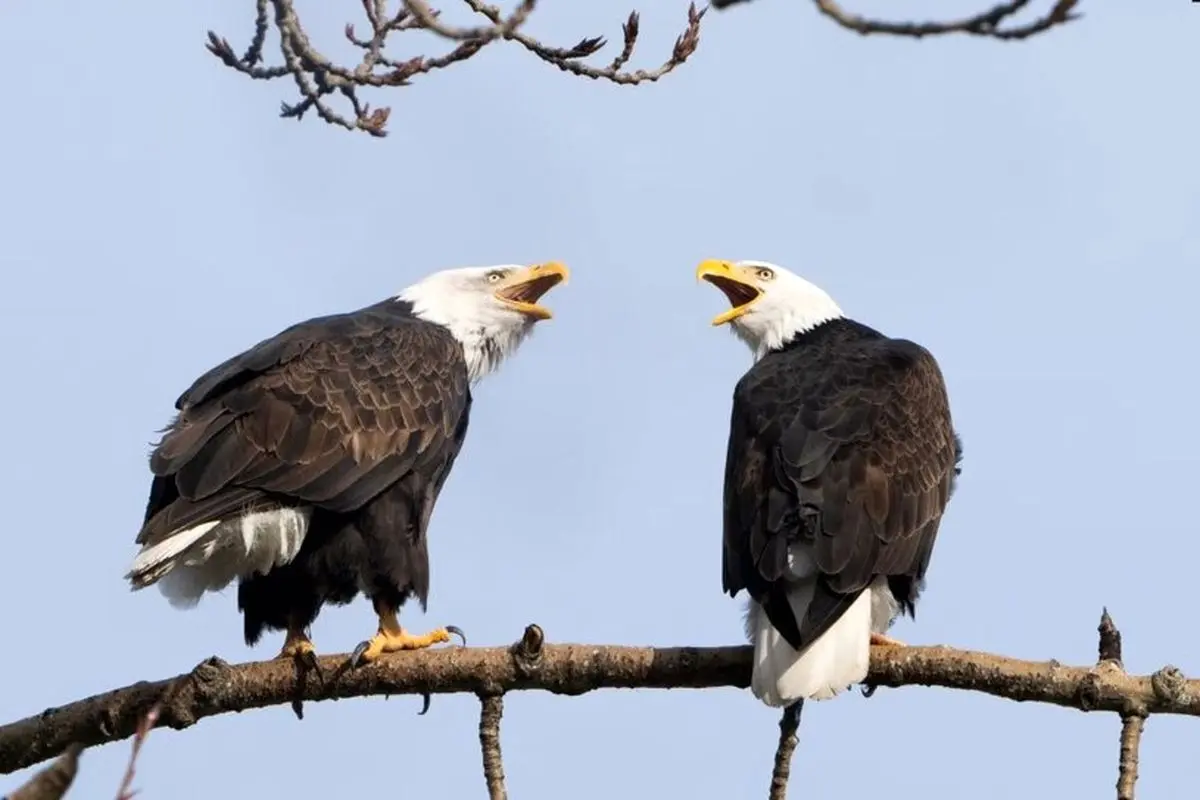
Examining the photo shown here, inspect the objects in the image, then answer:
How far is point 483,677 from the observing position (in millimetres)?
5648

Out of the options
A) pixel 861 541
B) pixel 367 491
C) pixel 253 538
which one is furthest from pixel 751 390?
pixel 253 538

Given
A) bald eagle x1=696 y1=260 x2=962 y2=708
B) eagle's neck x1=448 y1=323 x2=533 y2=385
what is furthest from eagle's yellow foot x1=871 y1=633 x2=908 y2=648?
eagle's neck x1=448 y1=323 x2=533 y2=385

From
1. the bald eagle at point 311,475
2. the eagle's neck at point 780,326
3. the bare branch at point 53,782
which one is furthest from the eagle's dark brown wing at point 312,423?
the bare branch at point 53,782

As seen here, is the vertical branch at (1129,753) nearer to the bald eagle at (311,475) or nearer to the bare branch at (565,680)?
the bare branch at (565,680)

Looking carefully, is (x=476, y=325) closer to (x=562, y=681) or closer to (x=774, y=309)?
(x=774, y=309)

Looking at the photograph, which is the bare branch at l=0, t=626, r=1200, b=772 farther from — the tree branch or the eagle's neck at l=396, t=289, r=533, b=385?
the eagle's neck at l=396, t=289, r=533, b=385

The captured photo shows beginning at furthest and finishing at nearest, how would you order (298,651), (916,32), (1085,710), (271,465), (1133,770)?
(271,465)
(298,651)
(1085,710)
(1133,770)
(916,32)

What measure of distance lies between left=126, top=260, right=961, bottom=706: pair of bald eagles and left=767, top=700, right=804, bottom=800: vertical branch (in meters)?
0.14

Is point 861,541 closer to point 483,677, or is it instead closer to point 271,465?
point 483,677

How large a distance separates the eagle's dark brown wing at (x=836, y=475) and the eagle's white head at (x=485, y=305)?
1116 millimetres

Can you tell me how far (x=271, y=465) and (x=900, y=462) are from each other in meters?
2.17

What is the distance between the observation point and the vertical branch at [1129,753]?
16.2ft

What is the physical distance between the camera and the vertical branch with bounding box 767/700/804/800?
5.20 m

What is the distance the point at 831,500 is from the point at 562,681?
49.5 inches
